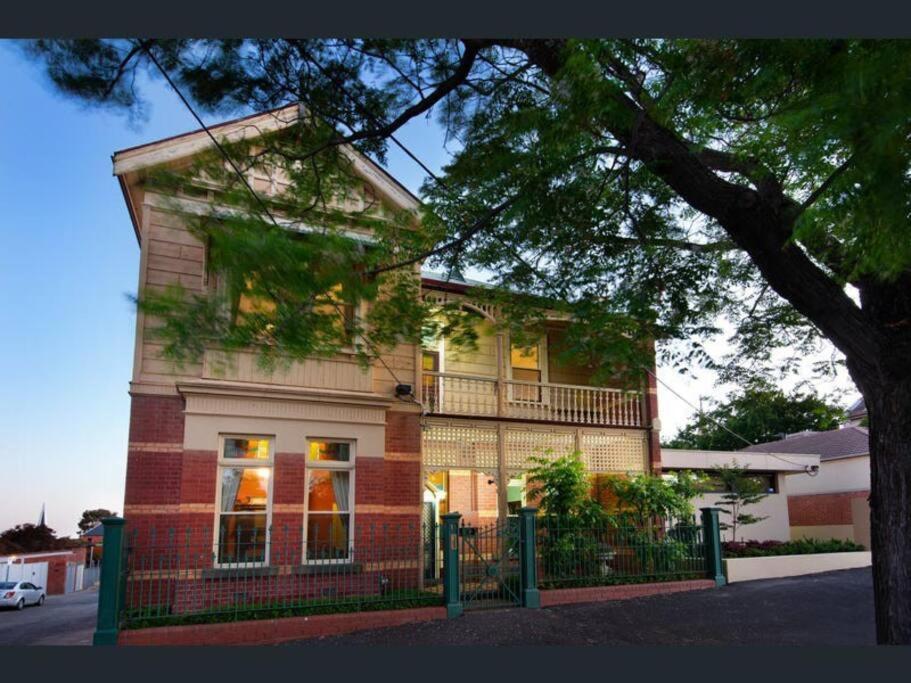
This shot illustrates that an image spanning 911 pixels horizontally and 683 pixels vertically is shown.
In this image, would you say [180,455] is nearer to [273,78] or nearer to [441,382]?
[441,382]

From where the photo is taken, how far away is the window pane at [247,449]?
1142 cm

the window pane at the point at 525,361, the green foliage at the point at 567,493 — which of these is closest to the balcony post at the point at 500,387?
the window pane at the point at 525,361

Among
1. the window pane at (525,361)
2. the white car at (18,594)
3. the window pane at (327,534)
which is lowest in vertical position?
the white car at (18,594)

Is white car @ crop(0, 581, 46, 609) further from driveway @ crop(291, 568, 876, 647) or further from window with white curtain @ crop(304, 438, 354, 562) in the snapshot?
driveway @ crop(291, 568, 876, 647)

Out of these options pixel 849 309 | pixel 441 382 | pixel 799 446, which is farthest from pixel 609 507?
Result: pixel 799 446

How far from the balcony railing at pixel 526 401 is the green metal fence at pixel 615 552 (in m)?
2.56

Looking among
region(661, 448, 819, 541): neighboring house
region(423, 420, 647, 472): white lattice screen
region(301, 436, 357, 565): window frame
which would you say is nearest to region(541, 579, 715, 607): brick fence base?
region(423, 420, 647, 472): white lattice screen

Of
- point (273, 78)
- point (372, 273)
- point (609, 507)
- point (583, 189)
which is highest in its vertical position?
point (273, 78)

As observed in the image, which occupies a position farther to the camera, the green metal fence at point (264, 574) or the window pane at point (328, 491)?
the window pane at point (328, 491)

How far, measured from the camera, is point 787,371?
34.7 ft

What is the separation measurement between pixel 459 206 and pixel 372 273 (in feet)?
5.78

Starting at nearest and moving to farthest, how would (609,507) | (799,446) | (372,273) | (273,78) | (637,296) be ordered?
(372,273) → (273,78) → (637,296) → (609,507) → (799,446)

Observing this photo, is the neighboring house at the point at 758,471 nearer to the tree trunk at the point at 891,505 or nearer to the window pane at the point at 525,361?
the window pane at the point at 525,361

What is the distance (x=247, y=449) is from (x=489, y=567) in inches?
171
